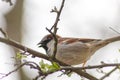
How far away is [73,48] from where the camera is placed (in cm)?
457

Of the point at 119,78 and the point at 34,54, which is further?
the point at 119,78

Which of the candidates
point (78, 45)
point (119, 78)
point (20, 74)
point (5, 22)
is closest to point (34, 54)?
point (119, 78)

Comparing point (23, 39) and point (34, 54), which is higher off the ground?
point (34, 54)

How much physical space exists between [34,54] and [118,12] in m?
5.15

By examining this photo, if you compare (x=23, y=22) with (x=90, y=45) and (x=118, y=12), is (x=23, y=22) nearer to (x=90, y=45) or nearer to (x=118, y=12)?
(x=118, y=12)

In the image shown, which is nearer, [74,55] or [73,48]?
[74,55]

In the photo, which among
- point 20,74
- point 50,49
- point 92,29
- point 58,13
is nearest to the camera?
point 58,13

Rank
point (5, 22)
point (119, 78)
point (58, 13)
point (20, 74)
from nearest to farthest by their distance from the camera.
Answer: point (58, 13) → point (119, 78) → point (20, 74) → point (5, 22)

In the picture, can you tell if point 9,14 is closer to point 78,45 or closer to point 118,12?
point 118,12

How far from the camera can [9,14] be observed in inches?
297

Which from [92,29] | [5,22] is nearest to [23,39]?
[5,22]

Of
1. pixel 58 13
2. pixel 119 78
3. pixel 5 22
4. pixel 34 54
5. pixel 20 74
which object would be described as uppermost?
pixel 58 13

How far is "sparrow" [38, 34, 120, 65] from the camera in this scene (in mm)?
4336

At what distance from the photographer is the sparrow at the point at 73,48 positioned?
14.2 feet
